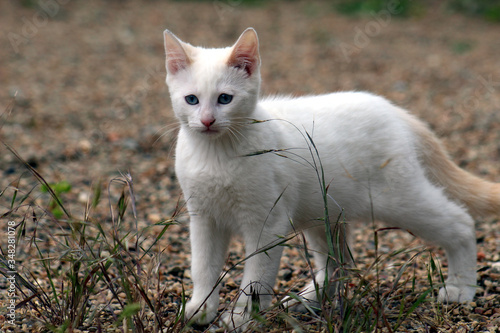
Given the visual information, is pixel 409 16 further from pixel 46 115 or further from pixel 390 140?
pixel 390 140

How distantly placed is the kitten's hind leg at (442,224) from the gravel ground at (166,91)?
5.6 inches

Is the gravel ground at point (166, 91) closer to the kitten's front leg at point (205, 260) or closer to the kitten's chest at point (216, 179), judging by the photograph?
the kitten's front leg at point (205, 260)

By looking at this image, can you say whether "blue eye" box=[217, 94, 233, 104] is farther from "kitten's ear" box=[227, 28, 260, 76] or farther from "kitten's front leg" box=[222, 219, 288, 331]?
"kitten's front leg" box=[222, 219, 288, 331]

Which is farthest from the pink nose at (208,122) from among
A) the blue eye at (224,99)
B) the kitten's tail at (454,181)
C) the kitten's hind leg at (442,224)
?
the kitten's tail at (454,181)

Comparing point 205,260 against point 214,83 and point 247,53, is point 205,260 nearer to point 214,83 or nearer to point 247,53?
point 214,83

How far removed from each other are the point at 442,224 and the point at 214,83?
60.2 inches

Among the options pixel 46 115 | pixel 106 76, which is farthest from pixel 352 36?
pixel 46 115

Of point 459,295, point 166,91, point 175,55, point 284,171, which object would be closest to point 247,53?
point 175,55

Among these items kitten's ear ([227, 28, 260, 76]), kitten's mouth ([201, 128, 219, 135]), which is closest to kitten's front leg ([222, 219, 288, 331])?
kitten's mouth ([201, 128, 219, 135])

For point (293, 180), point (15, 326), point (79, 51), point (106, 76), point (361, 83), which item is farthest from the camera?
point (79, 51)

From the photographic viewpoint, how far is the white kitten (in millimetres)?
2754

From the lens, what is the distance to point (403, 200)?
312cm

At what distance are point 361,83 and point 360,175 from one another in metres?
5.33

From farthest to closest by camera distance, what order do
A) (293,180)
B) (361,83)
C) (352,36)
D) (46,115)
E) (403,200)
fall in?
1. (352,36)
2. (361,83)
3. (46,115)
4. (403,200)
5. (293,180)
